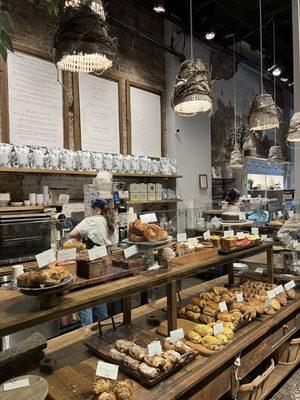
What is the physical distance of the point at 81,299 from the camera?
4.19 ft

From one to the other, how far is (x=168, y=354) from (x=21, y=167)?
9.67 feet

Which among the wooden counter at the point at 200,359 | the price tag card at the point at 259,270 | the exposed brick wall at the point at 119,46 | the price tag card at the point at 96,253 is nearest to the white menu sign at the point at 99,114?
the exposed brick wall at the point at 119,46

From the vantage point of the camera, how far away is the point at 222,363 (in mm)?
1667

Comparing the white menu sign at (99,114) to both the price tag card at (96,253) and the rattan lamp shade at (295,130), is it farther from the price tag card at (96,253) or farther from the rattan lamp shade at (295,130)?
the price tag card at (96,253)

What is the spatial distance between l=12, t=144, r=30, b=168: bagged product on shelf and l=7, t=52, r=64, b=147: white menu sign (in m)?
0.29

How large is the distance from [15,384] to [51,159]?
3109 millimetres

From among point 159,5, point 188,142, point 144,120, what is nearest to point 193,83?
point 159,5

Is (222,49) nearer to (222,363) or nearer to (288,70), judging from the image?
(288,70)

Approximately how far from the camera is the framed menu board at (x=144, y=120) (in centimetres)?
549

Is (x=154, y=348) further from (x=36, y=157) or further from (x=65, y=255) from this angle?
(x=36, y=157)

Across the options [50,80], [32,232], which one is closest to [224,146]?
[50,80]

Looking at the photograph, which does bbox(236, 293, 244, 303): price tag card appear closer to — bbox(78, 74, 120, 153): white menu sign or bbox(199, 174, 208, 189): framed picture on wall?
bbox(78, 74, 120, 153): white menu sign

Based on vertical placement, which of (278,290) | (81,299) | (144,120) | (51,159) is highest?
(144,120)

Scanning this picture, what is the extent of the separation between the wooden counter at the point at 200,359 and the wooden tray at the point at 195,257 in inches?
19.7
